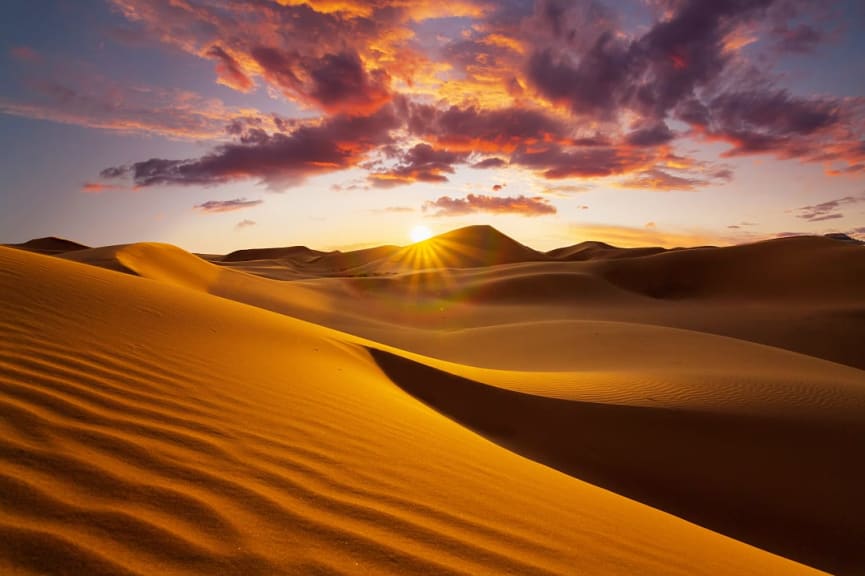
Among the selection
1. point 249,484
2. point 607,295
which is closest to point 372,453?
point 249,484

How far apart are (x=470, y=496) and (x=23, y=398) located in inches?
99.7

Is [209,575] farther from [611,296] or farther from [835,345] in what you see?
[611,296]

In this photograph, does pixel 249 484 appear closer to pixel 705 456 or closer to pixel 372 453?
pixel 372 453

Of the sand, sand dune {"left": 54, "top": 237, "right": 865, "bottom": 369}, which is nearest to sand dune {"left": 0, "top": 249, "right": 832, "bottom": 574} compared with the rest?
the sand

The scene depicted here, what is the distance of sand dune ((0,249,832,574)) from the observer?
1.77 m

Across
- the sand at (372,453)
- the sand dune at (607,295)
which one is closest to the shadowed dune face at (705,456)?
the sand at (372,453)

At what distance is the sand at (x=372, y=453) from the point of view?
6.18 feet

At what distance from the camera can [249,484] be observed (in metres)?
2.26

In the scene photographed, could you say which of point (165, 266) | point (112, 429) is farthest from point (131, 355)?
point (165, 266)

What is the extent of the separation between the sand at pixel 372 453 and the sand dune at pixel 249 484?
0.01 meters

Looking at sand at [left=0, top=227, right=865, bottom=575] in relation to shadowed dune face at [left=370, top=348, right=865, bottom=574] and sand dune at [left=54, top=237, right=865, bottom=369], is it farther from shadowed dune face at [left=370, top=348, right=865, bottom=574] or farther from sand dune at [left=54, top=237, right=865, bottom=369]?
sand dune at [left=54, top=237, right=865, bottom=369]

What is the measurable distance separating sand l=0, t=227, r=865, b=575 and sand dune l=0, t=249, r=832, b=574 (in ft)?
0.04

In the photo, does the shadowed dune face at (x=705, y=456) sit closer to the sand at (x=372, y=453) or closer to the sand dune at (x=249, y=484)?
the sand at (x=372, y=453)

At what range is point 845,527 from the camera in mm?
4891
